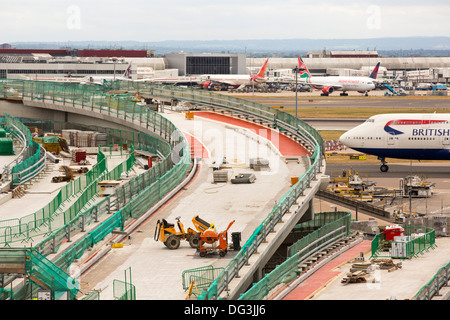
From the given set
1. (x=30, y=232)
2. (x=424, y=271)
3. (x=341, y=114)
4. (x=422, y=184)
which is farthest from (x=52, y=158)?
(x=341, y=114)

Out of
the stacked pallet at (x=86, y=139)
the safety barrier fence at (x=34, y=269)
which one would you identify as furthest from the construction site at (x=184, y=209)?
the stacked pallet at (x=86, y=139)

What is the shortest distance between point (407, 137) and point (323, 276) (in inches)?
1819

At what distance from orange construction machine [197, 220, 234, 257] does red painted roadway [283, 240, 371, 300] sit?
356 centimetres

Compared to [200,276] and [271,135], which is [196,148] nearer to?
[271,135]

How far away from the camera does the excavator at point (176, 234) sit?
124ft

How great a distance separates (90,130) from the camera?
82125 millimetres

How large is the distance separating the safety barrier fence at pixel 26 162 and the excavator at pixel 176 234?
2046 centimetres

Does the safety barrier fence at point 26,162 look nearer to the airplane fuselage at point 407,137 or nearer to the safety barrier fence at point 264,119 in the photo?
the safety barrier fence at point 264,119

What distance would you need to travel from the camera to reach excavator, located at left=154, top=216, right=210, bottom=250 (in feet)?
124

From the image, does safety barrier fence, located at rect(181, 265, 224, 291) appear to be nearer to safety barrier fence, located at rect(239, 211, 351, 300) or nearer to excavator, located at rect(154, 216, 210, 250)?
safety barrier fence, located at rect(239, 211, 351, 300)

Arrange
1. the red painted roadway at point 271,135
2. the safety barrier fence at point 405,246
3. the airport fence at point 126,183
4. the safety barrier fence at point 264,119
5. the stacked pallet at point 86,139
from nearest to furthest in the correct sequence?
the safety barrier fence at point 264,119
the airport fence at point 126,183
the safety barrier fence at point 405,246
the red painted roadway at point 271,135
the stacked pallet at point 86,139

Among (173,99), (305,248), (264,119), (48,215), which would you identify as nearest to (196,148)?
(264,119)

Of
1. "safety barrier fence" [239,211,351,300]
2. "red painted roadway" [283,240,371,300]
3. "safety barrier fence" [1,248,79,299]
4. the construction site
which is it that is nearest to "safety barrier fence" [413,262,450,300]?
the construction site

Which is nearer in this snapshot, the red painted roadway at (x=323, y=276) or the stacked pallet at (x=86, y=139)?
the red painted roadway at (x=323, y=276)
